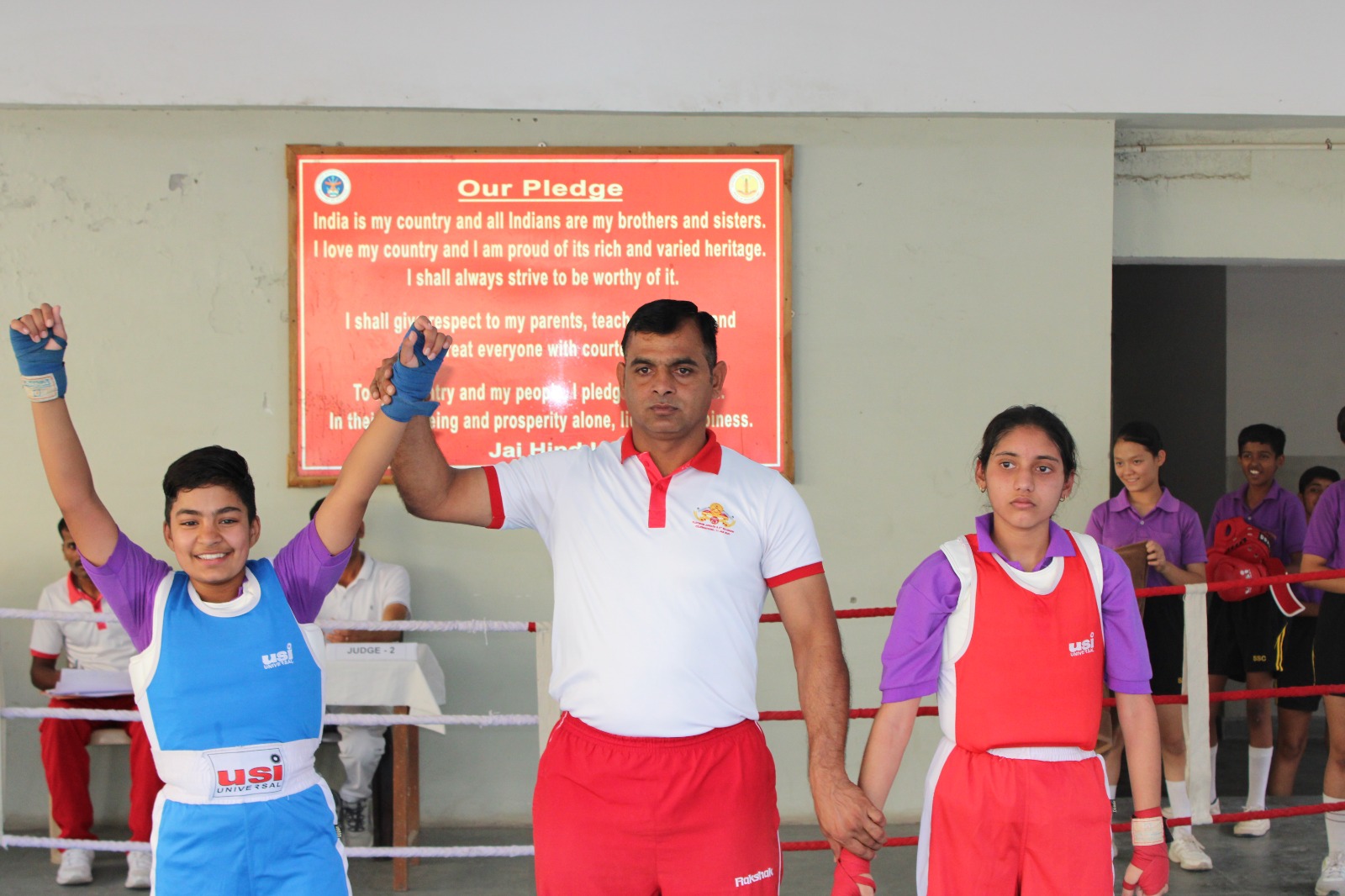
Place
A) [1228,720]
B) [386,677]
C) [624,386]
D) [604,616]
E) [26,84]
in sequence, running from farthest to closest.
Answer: [1228,720] < [26,84] < [386,677] < [624,386] < [604,616]

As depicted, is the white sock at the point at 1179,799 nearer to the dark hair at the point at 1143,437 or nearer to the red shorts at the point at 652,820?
the dark hair at the point at 1143,437

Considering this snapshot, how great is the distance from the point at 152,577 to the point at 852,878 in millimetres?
1427

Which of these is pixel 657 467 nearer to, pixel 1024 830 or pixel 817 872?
pixel 1024 830

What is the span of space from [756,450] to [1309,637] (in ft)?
8.16

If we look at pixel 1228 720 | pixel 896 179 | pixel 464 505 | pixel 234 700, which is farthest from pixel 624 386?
pixel 1228 720

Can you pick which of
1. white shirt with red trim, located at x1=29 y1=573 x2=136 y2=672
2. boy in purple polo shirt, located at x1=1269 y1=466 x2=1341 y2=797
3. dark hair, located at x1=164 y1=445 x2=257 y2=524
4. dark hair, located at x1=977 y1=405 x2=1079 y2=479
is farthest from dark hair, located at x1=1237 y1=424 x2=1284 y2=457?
white shirt with red trim, located at x1=29 y1=573 x2=136 y2=672

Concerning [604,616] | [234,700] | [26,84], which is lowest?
[234,700]

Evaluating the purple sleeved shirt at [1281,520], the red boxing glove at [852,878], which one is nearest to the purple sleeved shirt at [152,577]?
the red boxing glove at [852,878]

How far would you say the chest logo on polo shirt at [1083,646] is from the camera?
7.16ft

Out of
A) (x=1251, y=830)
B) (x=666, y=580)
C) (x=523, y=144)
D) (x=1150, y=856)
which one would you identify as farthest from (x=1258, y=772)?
(x=523, y=144)

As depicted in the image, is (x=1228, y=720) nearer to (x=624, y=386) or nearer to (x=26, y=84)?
(x=624, y=386)

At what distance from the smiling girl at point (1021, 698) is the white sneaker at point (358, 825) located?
2.76 metres

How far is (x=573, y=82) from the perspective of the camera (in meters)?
4.74

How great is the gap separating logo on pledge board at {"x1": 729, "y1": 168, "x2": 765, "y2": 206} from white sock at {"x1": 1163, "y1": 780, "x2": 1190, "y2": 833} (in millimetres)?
2747
